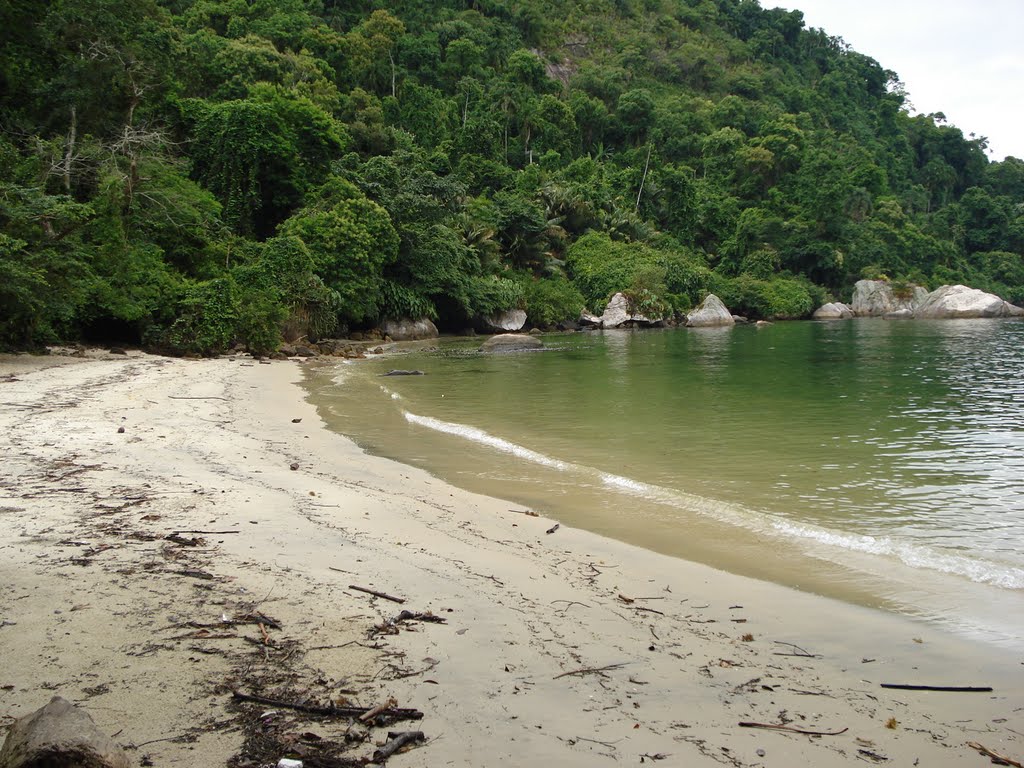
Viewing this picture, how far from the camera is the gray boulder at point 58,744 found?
2277 mm

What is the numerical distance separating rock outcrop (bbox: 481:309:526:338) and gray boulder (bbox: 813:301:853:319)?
33.4 metres

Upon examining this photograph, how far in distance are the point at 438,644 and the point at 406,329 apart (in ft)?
120

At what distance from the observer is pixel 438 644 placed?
152 inches

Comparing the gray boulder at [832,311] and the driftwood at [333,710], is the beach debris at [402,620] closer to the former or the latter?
the driftwood at [333,710]

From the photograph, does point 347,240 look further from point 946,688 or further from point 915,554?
point 946,688

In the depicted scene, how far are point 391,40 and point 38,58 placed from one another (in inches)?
1957

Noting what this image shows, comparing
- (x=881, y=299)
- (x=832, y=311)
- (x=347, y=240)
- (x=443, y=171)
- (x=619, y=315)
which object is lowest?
(x=832, y=311)

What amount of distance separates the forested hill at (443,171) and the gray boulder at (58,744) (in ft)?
56.8

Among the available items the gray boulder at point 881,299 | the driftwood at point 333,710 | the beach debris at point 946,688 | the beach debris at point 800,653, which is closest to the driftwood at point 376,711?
the driftwood at point 333,710

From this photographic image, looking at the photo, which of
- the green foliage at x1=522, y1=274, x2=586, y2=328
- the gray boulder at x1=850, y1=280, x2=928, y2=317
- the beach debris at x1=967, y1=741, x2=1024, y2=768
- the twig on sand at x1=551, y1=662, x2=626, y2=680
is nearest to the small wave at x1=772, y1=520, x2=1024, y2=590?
the beach debris at x1=967, y1=741, x2=1024, y2=768

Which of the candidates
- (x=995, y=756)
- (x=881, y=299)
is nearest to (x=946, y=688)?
(x=995, y=756)

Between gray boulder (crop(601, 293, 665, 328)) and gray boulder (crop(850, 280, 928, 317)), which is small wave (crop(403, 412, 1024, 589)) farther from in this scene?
gray boulder (crop(850, 280, 928, 317))

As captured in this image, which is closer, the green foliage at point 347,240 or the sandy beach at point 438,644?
the sandy beach at point 438,644

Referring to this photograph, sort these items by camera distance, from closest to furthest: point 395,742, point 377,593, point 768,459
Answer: point 395,742 → point 377,593 → point 768,459
